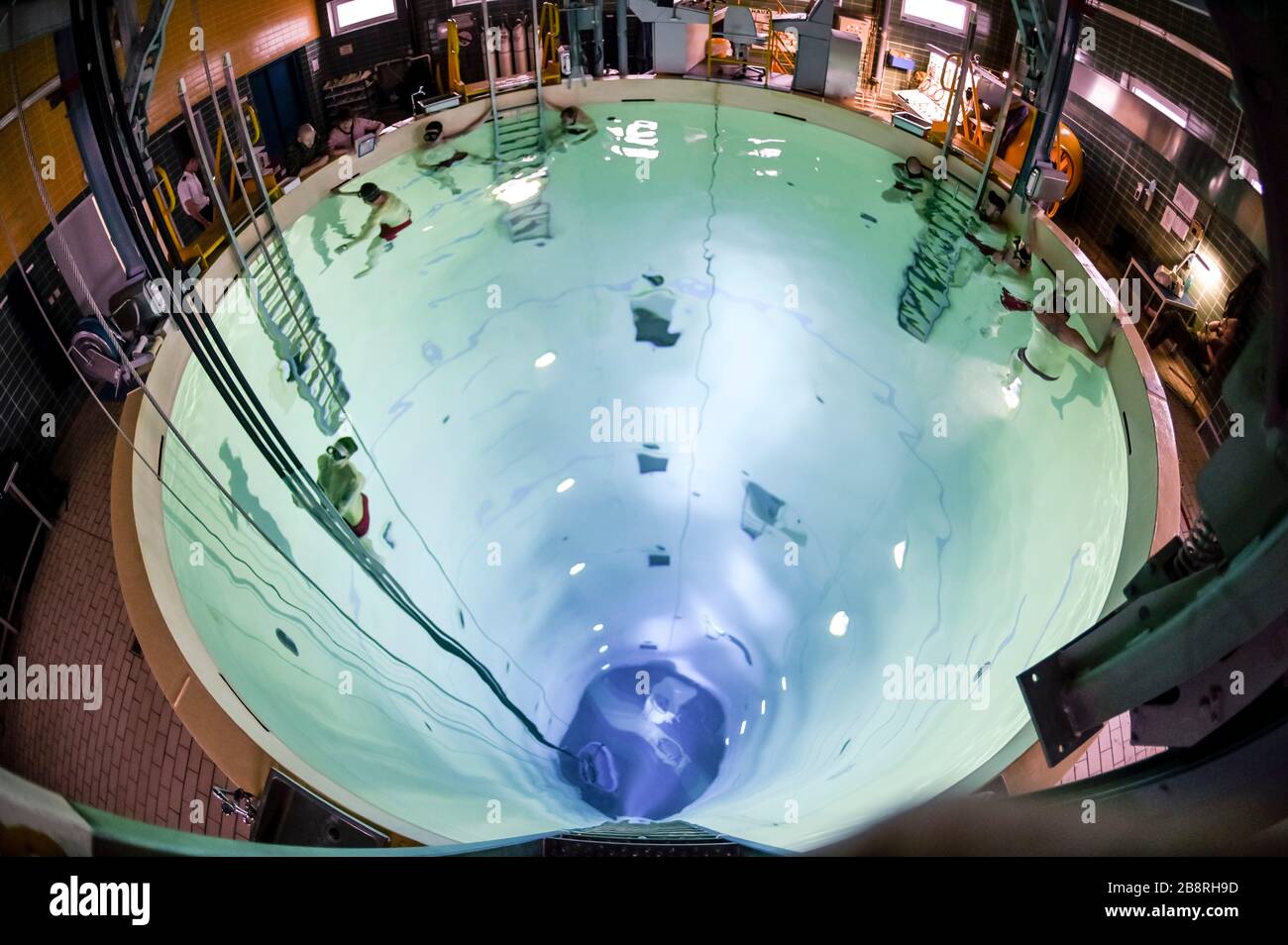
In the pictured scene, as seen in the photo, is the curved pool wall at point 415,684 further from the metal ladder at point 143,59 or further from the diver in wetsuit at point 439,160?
the metal ladder at point 143,59

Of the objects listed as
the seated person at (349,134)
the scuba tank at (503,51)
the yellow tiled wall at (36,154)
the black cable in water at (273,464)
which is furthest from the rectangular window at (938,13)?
the yellow tiled wall at (36,154)

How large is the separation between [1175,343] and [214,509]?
3095mm

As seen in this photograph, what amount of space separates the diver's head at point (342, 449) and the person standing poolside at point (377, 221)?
27.4 inches

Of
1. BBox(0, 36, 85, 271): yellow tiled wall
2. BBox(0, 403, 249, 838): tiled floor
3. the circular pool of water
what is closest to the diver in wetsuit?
the circular pool of water

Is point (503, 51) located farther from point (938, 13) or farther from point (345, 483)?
point (345, 483)

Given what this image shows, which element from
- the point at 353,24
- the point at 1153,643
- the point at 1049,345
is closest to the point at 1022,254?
the point at 1049,345

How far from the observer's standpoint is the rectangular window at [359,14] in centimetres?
416

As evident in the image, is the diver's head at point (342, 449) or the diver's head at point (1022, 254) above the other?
the diver's head at point (1022, 254)

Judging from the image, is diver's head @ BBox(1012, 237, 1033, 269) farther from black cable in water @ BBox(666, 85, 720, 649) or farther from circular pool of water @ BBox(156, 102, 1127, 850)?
black cable in water @ BBox(666, 85, 720, 649)

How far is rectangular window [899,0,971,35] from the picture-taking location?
15.8 ft

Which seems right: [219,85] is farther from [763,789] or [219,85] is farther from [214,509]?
[763,789]

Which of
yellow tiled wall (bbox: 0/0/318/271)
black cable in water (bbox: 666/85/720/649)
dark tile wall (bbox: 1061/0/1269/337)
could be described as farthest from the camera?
black cable in water (bbox: 666/85/720/649)

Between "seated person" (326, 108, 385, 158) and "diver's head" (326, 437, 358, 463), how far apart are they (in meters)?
1.17
